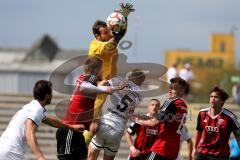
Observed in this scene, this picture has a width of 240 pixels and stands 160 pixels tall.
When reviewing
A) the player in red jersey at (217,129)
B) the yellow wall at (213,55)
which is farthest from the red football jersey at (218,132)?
the yellow wall at (213,55)

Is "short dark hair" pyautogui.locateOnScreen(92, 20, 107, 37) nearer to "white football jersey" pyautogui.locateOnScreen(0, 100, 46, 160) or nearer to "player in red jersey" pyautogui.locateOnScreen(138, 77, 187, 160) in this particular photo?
"player in red jersey" pyautogui.locateOnScreen(138, 77, 187, 160)

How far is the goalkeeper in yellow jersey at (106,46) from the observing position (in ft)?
46.8

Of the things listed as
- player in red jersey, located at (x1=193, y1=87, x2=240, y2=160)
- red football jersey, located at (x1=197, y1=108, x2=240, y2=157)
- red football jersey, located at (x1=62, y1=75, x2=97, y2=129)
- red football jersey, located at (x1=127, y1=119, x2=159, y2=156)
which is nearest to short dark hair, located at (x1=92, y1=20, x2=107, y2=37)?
red football jersey, located at (x1=62, y1=75, x2=97, y2=129)

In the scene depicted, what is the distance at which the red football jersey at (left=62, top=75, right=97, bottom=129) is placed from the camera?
14258 millimetres

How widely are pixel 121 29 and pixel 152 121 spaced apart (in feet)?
5.52

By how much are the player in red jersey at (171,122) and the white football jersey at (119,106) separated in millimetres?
448

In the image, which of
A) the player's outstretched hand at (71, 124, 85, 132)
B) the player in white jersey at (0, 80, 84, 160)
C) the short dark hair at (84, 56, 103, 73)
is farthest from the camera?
the short dark hair at (84, 56, 103, 73)

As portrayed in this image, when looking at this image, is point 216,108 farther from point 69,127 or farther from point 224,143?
point 69,127

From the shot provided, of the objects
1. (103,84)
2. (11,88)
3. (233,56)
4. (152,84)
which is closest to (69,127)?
(103,84)

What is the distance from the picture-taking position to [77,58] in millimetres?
→ 16250

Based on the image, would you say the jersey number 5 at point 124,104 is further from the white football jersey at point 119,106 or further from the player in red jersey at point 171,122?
the player in red jersey at point 171,122

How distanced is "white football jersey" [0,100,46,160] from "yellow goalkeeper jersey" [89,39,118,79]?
1.85 m

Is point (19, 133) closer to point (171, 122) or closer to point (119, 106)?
point (119, 106)

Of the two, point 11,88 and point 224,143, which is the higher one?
point 224,143
